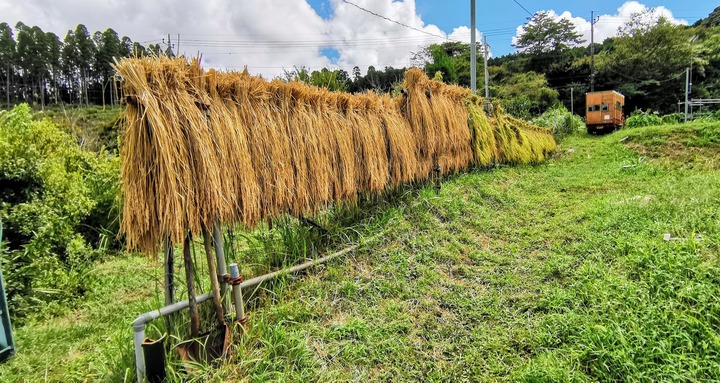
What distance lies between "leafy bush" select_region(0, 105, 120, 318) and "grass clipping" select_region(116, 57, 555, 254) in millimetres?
2318

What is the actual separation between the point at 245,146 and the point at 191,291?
87cm

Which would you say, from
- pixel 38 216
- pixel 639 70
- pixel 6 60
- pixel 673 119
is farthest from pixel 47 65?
pixel 639 70

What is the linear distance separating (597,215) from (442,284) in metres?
2.26

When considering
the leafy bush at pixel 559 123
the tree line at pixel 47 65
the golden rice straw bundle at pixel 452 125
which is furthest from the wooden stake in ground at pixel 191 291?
the tree line at pixel 47 65

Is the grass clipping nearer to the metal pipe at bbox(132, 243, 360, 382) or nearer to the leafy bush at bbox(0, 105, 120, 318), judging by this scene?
the metal pipe at bbox(132, 243, 360, 382)

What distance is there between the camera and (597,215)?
3.68m

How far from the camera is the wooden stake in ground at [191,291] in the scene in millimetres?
1807

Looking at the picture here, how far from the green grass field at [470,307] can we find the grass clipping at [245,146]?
554 millimetres

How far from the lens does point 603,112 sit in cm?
1331

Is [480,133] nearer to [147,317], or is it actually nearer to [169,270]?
[169,270]

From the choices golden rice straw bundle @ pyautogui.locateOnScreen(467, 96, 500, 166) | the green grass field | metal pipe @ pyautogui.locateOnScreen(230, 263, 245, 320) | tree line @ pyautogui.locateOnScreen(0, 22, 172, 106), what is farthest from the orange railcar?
tree line @ pyautogui.locateOnScreen(0, 22, 172, 106)

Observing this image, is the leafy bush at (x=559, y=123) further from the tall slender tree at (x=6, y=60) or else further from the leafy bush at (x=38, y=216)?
the tall slender tree at (x=6, y=60)

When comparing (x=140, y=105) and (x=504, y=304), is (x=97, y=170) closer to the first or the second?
(x=140, y=105)

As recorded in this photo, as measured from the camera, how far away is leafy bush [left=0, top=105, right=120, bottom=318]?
3088 mm
